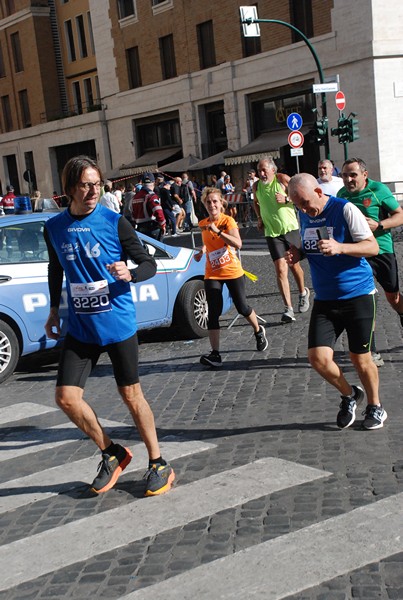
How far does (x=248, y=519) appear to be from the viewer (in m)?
4.43

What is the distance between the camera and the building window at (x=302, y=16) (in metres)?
31.9

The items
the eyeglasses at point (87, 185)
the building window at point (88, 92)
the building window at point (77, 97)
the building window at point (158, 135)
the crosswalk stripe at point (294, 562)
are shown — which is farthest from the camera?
the building window at point (77, 97)

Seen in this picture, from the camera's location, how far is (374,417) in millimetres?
5816

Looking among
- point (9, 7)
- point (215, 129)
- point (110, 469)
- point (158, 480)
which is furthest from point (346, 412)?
point (9, 7)

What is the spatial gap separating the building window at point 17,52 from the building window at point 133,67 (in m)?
12.3

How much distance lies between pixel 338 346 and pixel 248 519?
4.40m

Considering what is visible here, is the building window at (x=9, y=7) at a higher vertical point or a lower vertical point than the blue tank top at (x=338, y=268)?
higher

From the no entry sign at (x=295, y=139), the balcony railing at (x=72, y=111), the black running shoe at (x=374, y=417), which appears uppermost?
the balcony railing at (x=72, y=111)

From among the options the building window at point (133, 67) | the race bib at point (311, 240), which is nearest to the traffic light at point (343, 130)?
the race bib at point (311, 240)

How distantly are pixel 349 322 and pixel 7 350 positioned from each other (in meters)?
3.95

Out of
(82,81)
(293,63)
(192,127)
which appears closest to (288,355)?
(293,63)

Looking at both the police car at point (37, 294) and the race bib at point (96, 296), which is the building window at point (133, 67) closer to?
the police car at point (37, 294)

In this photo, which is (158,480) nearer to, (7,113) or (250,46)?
(250,46)

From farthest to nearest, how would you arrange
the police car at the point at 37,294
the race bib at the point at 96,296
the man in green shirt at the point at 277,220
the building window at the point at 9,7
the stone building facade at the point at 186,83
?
the building window at the point at 9,7
the stone building facade at the point at 186,83
the man in green shirt at the point at 277,220
the police car at the point at 37,294
the race bib at the point at 96,296
